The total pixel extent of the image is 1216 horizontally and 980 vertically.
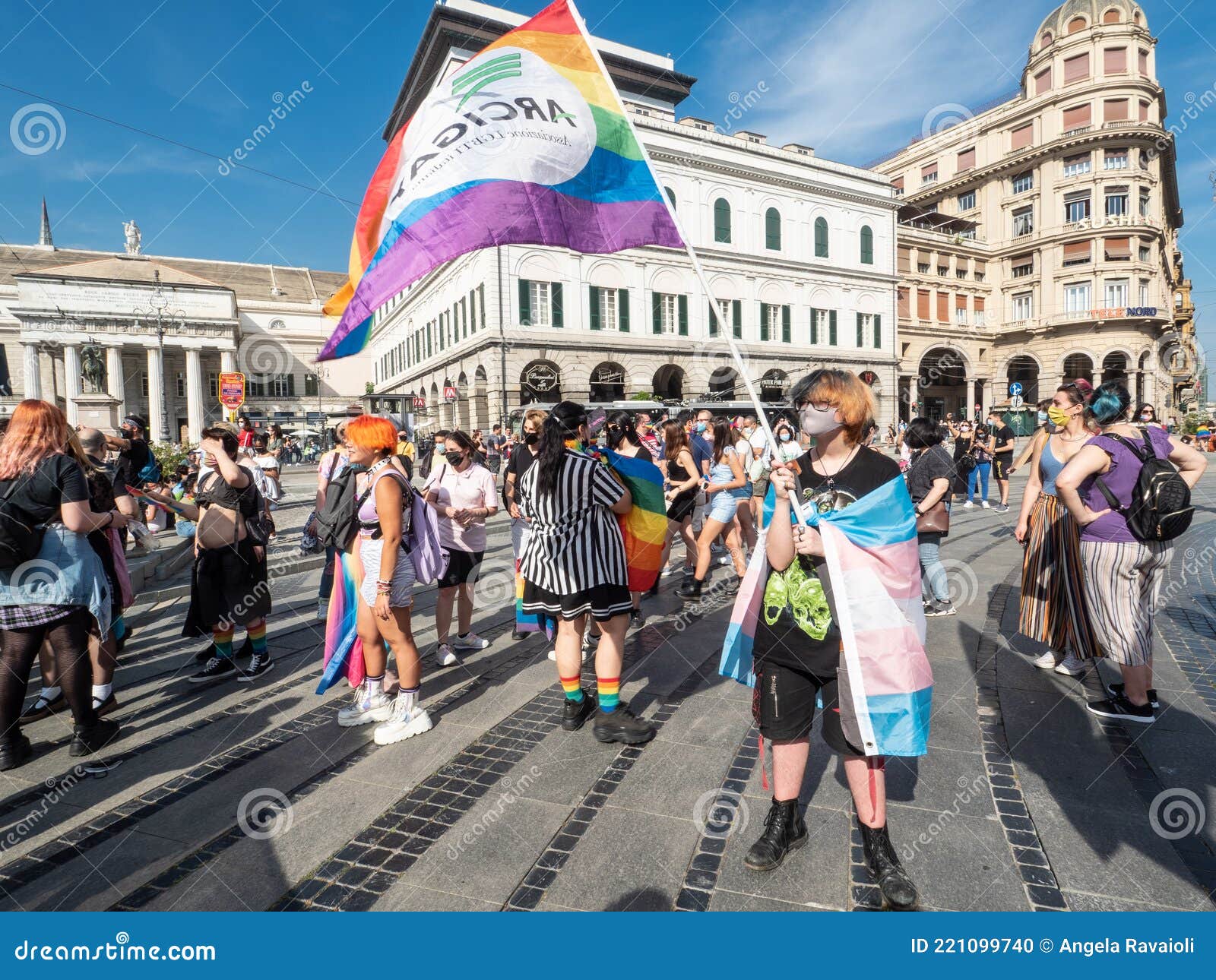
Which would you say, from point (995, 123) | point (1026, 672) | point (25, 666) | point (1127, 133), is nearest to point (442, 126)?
point (25, 666)

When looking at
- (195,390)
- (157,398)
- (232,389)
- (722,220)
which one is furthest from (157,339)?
(722,220)

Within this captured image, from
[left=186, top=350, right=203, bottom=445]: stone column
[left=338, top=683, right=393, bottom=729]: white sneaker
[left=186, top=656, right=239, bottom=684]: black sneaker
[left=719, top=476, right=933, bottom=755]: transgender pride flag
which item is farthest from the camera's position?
[left=186, top=350, right=203, bottom=445]: stone column

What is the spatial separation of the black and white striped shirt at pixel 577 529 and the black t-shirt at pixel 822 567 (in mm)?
1437

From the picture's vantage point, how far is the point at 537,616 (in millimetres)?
4414

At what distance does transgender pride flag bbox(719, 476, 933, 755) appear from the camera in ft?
7.64

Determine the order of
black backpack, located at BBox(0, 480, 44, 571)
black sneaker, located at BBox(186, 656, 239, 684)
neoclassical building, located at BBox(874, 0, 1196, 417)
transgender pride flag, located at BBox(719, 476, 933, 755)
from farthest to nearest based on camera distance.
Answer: neoclassical building, located at BBox(874, 0, 1196, 417), black sneaker, located at BBox(186, 656, 239, 684), black backpack, located at BBox(0, 480, 44, 571), transgender pride flag, located at BBox(719, 476, 933, 755)

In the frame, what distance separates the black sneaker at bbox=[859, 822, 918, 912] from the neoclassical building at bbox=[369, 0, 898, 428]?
27623 millimetres

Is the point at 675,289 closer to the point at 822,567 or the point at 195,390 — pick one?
the point at 822,567

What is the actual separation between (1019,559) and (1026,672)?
4.26m

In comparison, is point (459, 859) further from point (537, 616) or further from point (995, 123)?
point (995, 123)

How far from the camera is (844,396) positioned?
2471mm

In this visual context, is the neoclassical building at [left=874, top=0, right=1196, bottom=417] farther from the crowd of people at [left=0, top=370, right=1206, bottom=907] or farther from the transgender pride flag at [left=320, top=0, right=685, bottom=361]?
the transgender pride flag at [left=320, top=0, right=685, bottom=361]

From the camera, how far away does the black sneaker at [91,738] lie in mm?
3754

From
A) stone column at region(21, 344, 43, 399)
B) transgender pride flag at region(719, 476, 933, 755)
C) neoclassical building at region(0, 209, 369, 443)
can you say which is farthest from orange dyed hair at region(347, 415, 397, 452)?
stone column at region(21, 344, 43, 399)
